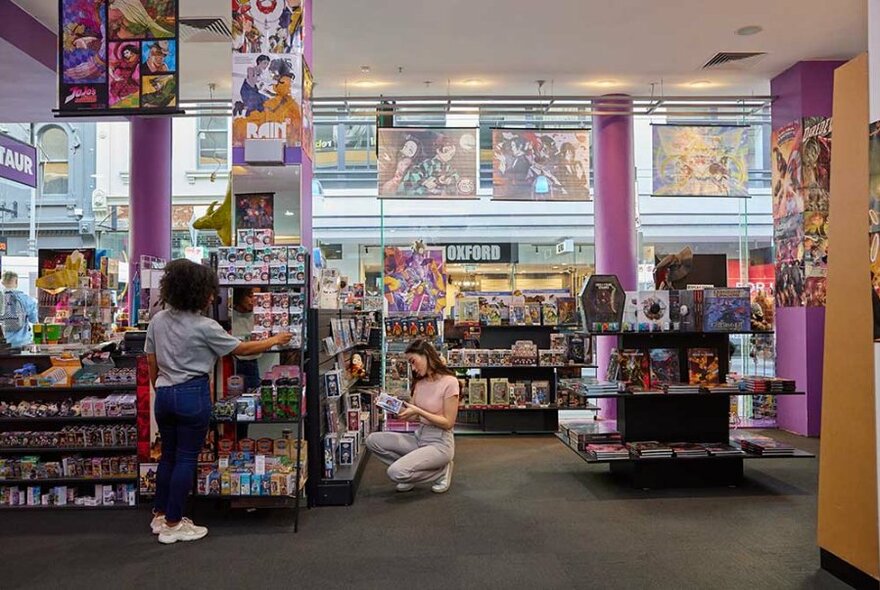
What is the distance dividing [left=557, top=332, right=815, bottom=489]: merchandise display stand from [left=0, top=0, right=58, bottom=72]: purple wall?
246 inches

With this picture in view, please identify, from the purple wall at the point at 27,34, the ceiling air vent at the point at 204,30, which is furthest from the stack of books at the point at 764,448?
the purple wall at the point at 27,34

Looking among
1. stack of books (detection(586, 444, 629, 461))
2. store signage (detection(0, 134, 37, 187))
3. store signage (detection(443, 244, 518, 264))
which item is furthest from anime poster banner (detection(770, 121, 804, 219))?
store signage (detection(0, 134, 37, 187))

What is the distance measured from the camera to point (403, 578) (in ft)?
11.0

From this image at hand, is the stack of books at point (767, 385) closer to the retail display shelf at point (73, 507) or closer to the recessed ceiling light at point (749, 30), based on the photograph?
the recessed ceiling light at point (749, 30)

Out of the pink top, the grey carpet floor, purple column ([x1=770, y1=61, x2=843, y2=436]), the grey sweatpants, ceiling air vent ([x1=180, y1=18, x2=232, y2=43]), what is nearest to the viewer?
the grey carpet floor

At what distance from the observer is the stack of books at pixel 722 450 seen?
4926 millimetres

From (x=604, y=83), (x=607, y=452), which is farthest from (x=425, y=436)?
(x=604, y=83)

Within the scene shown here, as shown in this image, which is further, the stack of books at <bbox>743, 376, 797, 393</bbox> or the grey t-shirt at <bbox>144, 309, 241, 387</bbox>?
the stack of books at <bbox>743, 376, 797, 393</bbox>

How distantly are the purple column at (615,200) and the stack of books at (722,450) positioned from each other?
3072 millimetres

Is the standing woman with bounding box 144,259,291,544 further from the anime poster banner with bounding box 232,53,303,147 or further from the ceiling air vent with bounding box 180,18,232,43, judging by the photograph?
the ceiling air vent with bounding box 180,18,232,43

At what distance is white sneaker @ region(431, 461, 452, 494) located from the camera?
4.98m

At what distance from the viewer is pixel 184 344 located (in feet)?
12.7

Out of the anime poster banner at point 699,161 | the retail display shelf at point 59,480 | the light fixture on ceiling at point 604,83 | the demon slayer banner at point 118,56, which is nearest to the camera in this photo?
the demon slayer banner at point 118,56

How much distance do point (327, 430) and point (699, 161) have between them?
5789mm
